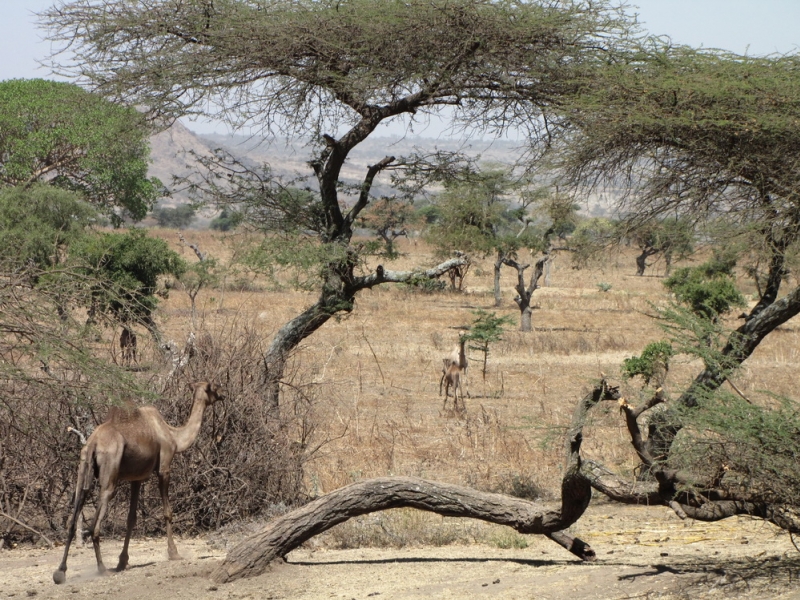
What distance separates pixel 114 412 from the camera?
7.21 metres

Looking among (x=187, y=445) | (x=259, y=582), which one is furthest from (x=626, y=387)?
(x=187, y=445)

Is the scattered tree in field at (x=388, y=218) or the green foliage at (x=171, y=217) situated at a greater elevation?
the green foliage at (x=171, y=217)

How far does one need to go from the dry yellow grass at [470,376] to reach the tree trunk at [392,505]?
566 millimetres

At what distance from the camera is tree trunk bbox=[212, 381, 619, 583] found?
6.95 m

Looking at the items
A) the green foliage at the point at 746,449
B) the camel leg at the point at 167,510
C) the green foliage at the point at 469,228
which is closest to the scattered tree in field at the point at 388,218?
the camel leg at the point at 167,510

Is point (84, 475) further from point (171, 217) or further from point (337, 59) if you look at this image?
point (171, 217)

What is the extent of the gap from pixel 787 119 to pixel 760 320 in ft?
6.64

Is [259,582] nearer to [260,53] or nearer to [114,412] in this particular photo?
[114,412]

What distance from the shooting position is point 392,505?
23.6 ft

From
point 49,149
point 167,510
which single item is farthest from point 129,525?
point 49,149

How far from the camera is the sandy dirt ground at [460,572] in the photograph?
20.9 ft

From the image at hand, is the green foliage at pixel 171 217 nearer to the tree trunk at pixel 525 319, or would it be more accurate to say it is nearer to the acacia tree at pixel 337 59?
the tree trunk at pixel 525 319

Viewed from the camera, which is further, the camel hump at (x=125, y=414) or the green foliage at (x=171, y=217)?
the green foliage at (x=171, y=217)

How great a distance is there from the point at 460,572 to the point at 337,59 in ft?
21.0
